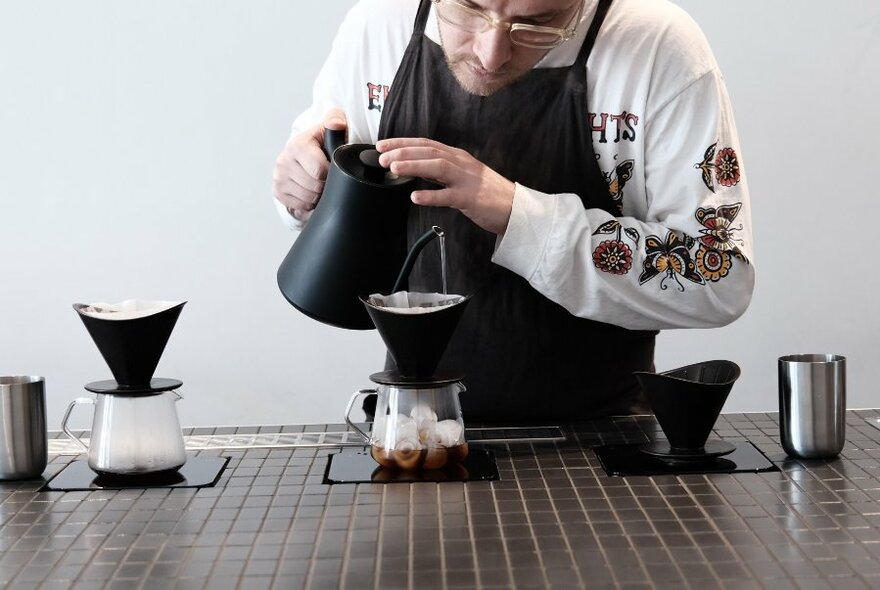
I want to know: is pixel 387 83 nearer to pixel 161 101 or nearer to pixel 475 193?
pixel 475 193

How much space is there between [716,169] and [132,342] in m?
1.05

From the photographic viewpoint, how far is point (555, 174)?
7.10ft

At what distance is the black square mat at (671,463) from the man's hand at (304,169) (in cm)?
70

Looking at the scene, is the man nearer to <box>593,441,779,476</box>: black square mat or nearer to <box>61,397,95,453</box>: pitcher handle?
<box>593,441,779,476</box>: black square mat

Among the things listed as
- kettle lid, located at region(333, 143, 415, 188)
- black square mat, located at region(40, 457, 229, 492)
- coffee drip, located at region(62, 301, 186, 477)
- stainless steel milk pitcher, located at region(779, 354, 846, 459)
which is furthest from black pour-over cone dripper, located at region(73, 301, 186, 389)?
stainless steel milk pitcher, located at region(779, 354, 846, 459)

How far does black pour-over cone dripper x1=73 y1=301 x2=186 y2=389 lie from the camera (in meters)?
1.64

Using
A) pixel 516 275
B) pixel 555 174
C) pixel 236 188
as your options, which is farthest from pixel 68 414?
pixel 236 188

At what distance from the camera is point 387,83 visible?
90.7 inches

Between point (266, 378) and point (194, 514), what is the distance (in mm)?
2463

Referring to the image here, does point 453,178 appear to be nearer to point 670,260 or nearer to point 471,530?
point 670,260

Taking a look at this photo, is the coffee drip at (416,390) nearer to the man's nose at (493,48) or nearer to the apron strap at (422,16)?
the man's nose at (493,48)

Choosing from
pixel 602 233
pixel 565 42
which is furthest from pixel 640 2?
pixel 602 233

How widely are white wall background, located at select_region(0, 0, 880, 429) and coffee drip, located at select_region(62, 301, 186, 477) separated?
7.29 feet

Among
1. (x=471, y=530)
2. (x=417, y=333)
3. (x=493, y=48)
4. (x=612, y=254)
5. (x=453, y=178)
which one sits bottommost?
(x=471, y=530)
